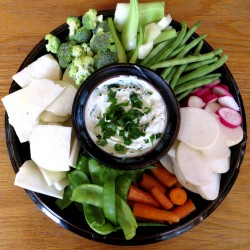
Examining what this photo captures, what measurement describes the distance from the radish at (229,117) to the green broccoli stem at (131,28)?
57 cm

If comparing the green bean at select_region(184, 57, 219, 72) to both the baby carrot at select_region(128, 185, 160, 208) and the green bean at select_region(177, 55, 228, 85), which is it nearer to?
the green bean at select_region(177, 55, 228, 85)

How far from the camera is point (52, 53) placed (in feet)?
6.96

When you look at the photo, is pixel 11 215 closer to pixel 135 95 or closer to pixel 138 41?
pixel 135 95

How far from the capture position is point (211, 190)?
200cm

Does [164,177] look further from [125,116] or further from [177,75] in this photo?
[177,75]

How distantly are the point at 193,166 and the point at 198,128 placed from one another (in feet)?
0.63

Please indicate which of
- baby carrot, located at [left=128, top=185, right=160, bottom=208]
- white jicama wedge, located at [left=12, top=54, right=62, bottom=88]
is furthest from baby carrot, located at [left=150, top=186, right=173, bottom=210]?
white jicama wedge, located at [left=12, top=54, right=62, bottom=88]

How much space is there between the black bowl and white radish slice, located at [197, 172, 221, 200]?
0.30 meters

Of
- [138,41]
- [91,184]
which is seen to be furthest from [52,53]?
[91,184]

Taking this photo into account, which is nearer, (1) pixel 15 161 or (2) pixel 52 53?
(1) pixel 15 161

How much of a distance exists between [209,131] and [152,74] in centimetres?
40

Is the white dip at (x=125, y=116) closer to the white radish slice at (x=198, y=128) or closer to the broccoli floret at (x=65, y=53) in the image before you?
the white radish slice at (x=198, y=128)

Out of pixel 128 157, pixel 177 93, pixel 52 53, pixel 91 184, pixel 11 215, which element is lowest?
pixel 11 215

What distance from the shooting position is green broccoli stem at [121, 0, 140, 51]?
78.3 inches
